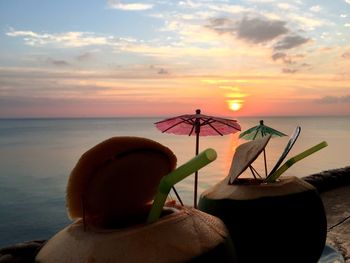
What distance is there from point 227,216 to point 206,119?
187 centimetres

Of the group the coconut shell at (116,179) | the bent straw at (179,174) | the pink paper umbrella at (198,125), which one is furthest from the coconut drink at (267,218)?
the pink paper umbrella at (198,125)

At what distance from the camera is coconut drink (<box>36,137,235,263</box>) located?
1.93 metres

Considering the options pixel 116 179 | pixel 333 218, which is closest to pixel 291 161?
pixel 116 179

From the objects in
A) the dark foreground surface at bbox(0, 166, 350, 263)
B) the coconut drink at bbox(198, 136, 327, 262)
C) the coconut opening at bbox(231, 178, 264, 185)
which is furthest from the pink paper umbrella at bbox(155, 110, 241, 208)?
the dark foreground surface at bbox(0, 166, 350, 263)

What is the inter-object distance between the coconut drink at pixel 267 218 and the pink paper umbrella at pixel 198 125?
1541mm

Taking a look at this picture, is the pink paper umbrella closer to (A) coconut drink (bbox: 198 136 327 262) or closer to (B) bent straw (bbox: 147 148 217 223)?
(A) coconut drink (bbox: 198 136 327 262)

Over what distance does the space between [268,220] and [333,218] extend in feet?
11.9

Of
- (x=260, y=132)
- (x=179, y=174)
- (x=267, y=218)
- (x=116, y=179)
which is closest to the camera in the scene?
(x=179, y=174)

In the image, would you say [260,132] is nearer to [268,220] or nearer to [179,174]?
[268,220]

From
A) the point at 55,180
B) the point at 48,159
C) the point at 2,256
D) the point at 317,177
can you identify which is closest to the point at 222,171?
the point at 55,180

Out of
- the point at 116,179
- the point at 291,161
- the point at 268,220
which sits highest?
the point at 116,179

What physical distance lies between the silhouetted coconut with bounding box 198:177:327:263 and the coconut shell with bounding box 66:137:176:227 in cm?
116

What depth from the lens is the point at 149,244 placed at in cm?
194

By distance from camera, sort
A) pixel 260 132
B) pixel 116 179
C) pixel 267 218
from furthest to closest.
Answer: pixel 260 132 < pixel 267 218 < pixel 116 179
